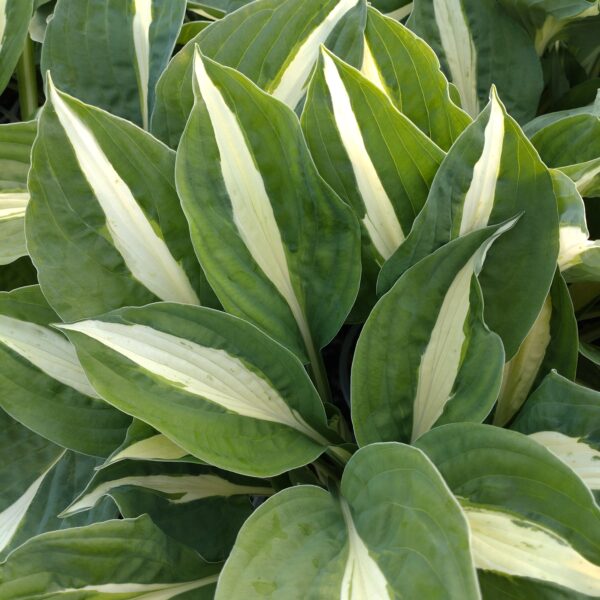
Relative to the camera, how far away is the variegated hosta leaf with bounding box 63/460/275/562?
62cm

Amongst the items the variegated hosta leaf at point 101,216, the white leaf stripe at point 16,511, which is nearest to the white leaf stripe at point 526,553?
the variegated hosta leaf at point 101,216

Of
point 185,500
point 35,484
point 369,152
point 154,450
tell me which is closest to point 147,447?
point 154,450

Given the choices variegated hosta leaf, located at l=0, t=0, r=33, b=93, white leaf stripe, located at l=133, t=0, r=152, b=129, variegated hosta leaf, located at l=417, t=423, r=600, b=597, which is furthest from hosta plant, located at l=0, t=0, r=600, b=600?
variegated hosta leaf, located at l=0, t=0, r=33, b=93

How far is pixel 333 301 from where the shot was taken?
24.8 inches

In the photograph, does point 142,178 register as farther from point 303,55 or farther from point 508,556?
point 508,556

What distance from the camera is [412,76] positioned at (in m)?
0.67

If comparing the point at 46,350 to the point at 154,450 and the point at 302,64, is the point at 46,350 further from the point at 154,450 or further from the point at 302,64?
the point at 302,64

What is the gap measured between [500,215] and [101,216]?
0.34 meters

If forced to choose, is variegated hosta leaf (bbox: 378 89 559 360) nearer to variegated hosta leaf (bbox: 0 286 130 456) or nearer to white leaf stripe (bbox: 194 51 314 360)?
white leaf stripe (bbox: 194 51 314 360)

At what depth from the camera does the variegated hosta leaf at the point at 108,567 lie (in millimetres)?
514

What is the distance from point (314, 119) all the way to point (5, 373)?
0.36 metres

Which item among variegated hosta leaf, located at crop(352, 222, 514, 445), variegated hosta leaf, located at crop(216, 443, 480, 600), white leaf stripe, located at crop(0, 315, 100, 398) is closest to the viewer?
variegated hosta leaf, located at crop(216, 443, 480, 600)

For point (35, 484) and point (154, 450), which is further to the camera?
point (35, 484)

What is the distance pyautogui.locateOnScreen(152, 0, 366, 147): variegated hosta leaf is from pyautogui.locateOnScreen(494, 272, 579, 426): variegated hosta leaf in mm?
303
